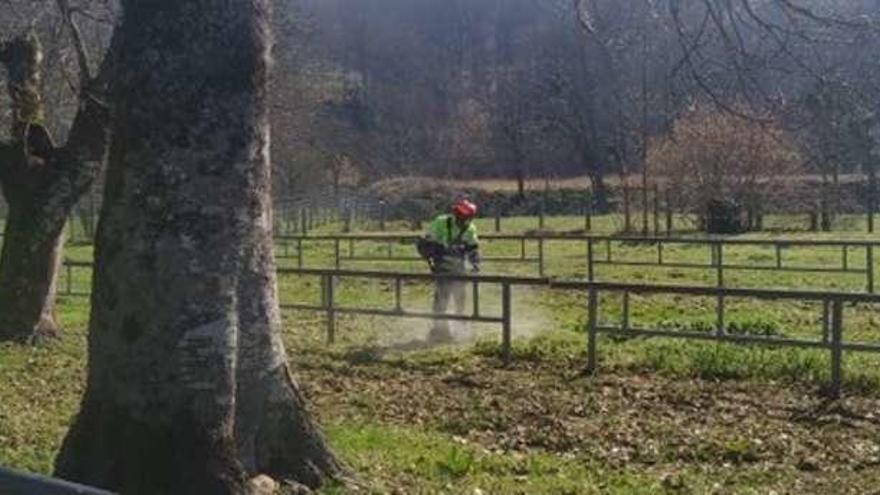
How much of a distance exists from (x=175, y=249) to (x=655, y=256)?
26.0m

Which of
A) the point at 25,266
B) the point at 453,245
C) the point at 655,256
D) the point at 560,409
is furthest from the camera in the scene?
the point at 655,256

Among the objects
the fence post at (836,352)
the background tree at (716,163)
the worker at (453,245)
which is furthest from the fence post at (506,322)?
the background tree at (716,163)

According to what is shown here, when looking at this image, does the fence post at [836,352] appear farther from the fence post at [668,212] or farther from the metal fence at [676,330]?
the fence post at [668,212]

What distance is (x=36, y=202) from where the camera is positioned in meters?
15.8

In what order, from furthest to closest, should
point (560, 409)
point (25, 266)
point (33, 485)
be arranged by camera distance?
point (25, 266)
point (560, 409)
point (33, 485)

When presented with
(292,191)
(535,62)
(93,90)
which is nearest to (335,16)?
(535,62)

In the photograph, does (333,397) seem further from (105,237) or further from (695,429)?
(105,237)

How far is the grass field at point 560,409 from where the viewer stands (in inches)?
329

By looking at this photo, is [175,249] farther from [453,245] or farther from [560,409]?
[453,245]

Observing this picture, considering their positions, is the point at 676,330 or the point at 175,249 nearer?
the point at 175,249

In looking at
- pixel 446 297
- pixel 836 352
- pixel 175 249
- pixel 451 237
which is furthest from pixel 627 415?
pixel 451 237

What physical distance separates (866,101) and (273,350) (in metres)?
4.64

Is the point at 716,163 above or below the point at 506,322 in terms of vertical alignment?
above

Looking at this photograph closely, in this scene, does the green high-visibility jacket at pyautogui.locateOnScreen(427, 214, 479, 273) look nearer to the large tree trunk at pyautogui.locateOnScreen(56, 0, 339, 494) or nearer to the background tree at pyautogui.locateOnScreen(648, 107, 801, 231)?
the large tree trunk at pyautogui.locateOnScreen(56, 0, 339, 494)
